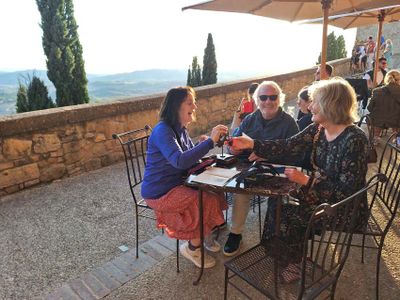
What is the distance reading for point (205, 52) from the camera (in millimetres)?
9125

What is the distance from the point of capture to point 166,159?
2.33 m

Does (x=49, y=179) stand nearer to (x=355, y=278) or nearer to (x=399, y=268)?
(x=355, y=278)

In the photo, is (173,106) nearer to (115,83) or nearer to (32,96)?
(32,96)

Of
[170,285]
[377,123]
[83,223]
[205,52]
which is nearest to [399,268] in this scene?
[170,285]

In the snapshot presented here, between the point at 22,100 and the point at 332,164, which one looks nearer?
the point at 332,164

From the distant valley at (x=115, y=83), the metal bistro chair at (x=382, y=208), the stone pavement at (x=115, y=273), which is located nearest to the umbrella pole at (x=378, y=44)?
Result: the distant valley at (x=115, y=83)

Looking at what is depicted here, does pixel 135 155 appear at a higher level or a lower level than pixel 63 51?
lower

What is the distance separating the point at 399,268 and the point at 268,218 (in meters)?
1.17

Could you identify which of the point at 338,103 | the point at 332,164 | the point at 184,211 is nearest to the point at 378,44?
the point at 338,103

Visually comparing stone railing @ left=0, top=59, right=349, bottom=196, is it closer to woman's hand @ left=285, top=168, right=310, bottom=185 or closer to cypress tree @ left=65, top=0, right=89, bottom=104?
cypress tree @ left=65, top=0, right=89, bottom=104

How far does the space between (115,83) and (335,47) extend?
796 inches

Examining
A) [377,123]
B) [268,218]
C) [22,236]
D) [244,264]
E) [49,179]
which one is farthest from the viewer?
[377,123]

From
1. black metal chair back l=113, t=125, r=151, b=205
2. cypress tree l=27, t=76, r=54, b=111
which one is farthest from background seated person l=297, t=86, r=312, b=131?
cypress tree l=27, t=76, r=54, b=111

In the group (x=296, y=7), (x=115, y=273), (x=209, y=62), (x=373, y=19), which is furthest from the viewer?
(x=209, y=62)
